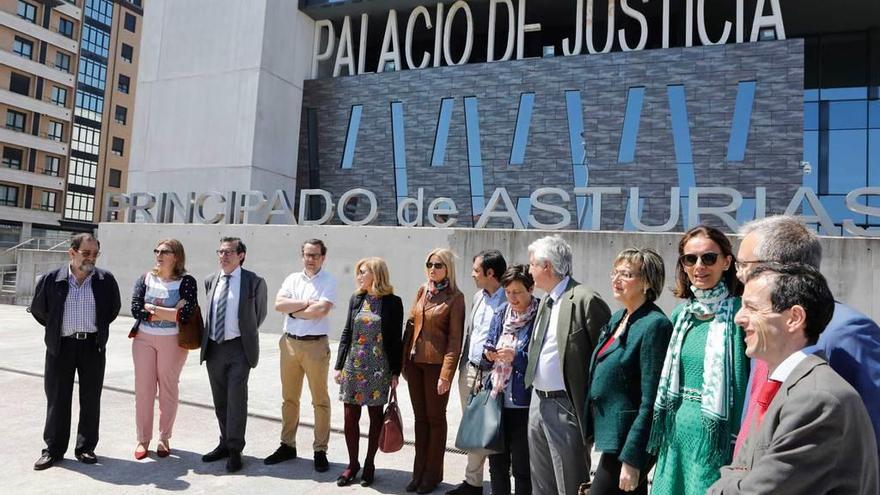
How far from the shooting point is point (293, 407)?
4.84m

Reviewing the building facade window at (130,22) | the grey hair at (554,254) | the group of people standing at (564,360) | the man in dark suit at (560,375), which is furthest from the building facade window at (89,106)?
the man in dark suit at (560,375)

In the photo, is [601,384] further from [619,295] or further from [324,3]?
[324,3]

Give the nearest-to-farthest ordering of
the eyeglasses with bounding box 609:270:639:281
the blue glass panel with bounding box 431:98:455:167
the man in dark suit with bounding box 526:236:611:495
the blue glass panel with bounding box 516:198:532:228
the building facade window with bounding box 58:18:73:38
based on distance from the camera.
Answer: the eyeglasses with bounding box 609:270:639:281, the man in dark suit with bounding box 526:236:611:495, the blue glass panel with bounding box 516:198:532:228, the blue glass panel with bounding box 431:98:455:167, the building facade window with bounding box 58:18:73:38

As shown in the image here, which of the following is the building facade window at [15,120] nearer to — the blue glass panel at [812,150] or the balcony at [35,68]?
the balcony at [35,68]

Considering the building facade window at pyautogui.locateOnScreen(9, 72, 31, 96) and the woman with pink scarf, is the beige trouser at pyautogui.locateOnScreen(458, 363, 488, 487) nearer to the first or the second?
the woman with pink scarf

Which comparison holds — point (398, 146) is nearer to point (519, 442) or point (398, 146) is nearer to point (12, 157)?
point (519, 442)

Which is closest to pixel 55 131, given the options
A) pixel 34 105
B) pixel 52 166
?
pixel 34 105

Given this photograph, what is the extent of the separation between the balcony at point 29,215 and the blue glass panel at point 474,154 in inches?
1665

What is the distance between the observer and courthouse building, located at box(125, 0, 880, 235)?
13922 mm

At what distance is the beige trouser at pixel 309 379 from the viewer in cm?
468

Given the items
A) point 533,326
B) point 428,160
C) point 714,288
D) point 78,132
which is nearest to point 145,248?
point 428,160

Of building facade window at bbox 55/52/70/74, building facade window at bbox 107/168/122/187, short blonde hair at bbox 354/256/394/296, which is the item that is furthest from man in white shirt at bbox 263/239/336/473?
building facade window at bbox 107/168/122/187

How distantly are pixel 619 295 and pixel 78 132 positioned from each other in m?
57.0

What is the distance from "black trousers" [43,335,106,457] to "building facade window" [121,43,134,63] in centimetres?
5816
